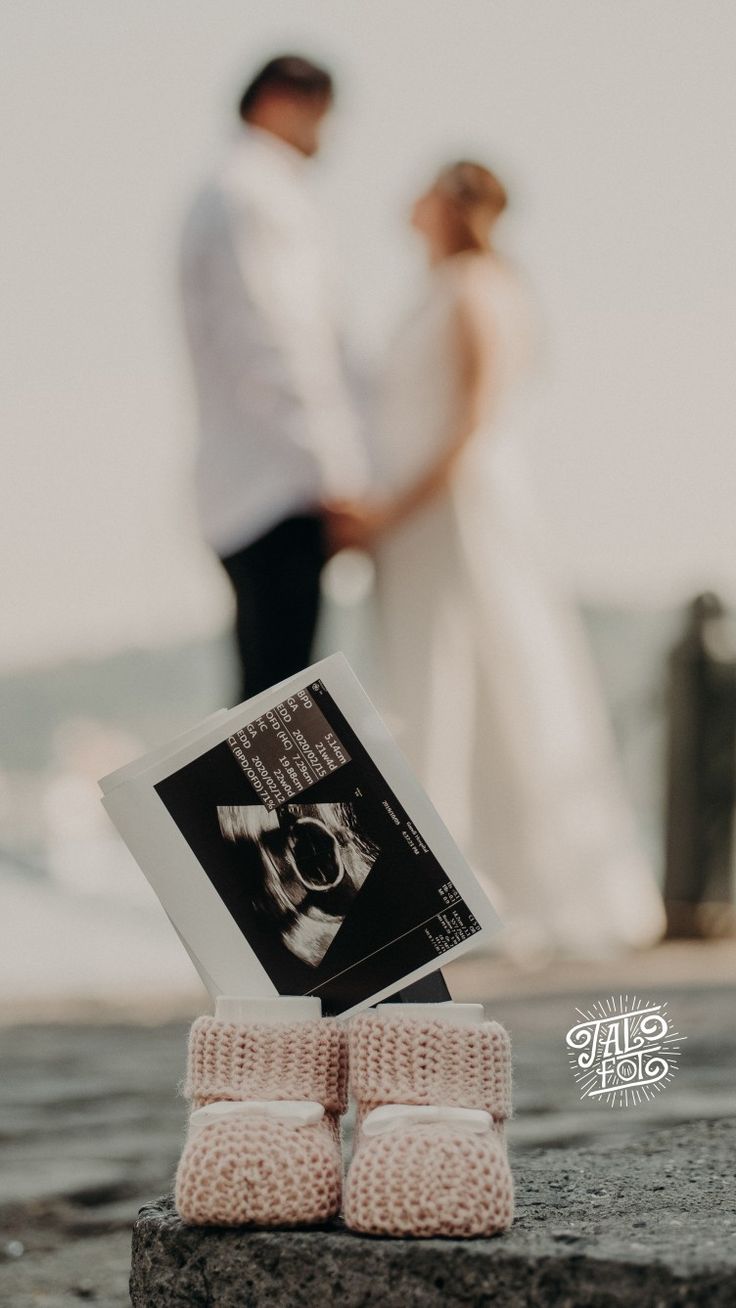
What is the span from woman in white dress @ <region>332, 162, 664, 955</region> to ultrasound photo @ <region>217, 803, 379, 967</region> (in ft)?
8.92

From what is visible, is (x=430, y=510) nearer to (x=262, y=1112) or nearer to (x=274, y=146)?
(x=274, y=146)

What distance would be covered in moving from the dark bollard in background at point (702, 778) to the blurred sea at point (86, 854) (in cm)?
9

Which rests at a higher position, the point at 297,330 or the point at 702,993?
the point at 297,330

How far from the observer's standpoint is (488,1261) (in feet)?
3.11

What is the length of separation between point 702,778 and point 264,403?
8.77ft

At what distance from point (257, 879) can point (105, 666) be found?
8279 millimetres

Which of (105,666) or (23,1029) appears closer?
(23,1029)

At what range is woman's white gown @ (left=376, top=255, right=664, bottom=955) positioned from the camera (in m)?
4.03

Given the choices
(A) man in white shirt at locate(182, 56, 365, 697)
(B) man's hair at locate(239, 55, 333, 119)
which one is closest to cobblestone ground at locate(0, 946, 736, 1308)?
(A) man in white shirt at locate(182, 56, 365, 697)

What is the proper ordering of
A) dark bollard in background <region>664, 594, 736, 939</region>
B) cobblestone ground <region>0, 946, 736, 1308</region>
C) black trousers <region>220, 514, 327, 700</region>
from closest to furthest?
1. cobblestone ground <region>0, 946, 736, 1308</region>
2. black trousers <region>220, 514, 327, 700</region>
3. dark bollard in background <region>664, 594, 736, 939</region>

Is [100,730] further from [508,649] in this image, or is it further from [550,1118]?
[550,1118]

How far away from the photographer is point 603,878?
466cm

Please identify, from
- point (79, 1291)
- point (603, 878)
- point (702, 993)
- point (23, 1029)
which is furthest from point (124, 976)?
point (79, 1291)

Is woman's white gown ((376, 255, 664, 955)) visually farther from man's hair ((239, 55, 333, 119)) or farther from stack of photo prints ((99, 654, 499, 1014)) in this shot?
stack of photo prints ((99, 654, 499, 1014))
